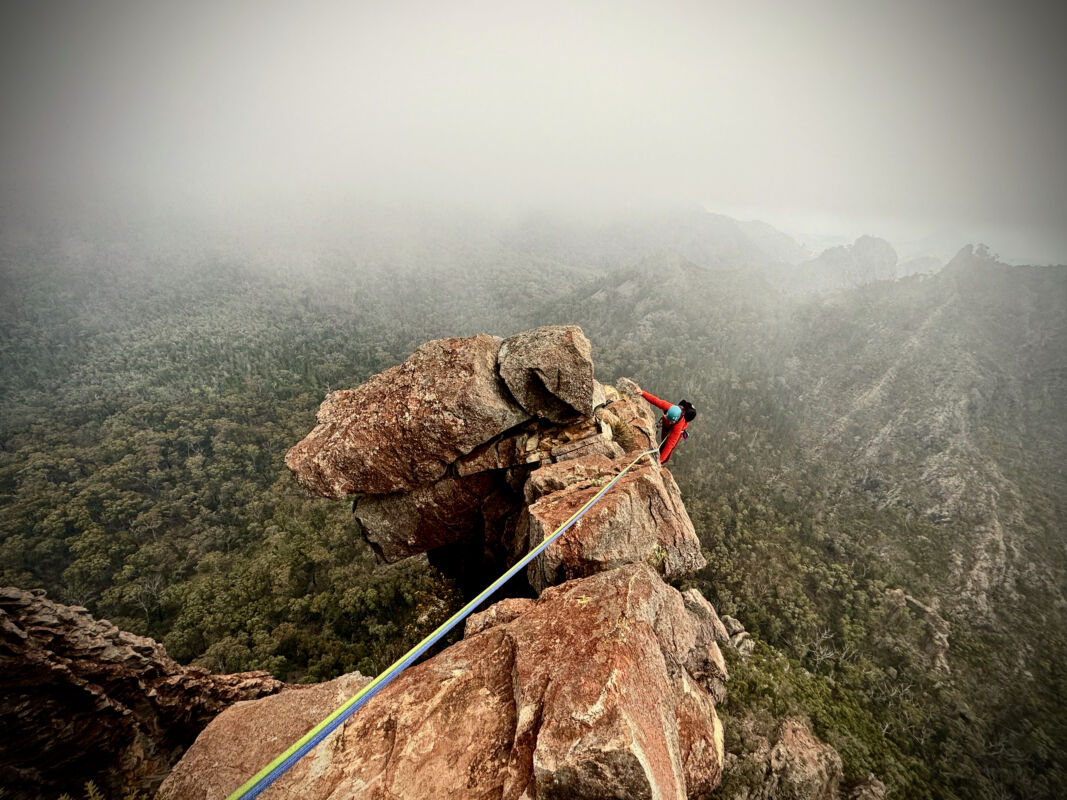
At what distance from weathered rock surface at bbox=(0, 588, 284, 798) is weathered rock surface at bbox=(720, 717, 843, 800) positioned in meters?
14.6

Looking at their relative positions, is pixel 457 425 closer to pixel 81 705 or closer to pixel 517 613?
pixel 517 613

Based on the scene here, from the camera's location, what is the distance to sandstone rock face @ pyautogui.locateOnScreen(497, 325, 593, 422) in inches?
381

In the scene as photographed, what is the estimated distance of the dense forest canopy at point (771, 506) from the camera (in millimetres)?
35219

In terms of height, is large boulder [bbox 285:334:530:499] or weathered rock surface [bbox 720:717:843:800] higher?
large boulder [bbox 285:334:530:499]

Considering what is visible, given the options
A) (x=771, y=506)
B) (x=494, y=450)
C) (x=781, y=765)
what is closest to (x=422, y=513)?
(x=494, y=450)

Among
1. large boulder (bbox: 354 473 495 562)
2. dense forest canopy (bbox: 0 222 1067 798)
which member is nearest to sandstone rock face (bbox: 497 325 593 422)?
large boulder (bbox: 354 473 495 562)

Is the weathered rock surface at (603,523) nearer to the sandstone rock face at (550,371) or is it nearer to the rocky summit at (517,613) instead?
the rocky summit at (517,613)

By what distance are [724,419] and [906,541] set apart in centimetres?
3772

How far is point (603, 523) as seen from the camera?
740 cm

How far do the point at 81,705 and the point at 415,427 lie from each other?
24.6 ft

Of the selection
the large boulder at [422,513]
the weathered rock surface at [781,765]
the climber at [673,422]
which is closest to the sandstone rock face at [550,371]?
the climber at [673,422]

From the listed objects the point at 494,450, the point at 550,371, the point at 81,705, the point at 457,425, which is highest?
the point at 550,371

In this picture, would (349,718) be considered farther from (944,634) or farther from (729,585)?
(944,634)

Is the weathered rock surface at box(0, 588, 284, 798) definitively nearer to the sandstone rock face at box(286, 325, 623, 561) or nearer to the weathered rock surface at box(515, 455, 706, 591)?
the sandstone rock face at box(286, 325, 623, 561)
